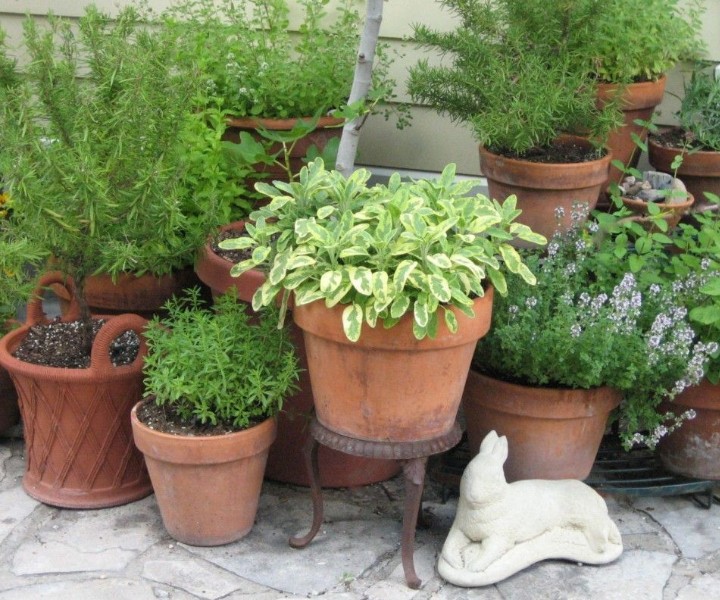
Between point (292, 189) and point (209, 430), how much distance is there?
77 centimetres

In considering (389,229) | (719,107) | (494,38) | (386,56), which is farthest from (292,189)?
(719,107)

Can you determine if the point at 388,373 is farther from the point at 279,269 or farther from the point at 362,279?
the point at 279,269

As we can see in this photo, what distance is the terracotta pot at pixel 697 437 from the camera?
345 centimetres

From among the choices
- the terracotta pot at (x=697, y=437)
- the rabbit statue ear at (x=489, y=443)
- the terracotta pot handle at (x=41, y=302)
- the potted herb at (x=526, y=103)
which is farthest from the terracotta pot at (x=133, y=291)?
the terracotta pot at (x=697, y=437)

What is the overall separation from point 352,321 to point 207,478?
772 millimetres

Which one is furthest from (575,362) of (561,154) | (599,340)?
(561,154)

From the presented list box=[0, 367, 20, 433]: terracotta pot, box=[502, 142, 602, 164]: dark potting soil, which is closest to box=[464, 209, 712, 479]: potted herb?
box=[502, 142, 602, 164]: dark potting soil

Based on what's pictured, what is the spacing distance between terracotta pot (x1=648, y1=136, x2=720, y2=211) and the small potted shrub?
1749 mm

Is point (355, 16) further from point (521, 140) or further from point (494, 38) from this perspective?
point (521, 140)

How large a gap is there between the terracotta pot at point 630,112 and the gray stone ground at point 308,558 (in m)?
1.34

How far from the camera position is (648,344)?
10.6 ft

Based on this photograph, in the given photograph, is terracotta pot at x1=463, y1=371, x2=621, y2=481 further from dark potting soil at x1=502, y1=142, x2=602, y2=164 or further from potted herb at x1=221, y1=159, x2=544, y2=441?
dark potting soil at x1=502, y1=142, x2=602, y2=164

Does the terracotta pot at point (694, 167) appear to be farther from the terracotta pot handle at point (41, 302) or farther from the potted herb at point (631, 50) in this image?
the terracotta pot handle at point (41, 302)

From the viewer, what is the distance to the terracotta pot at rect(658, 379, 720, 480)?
3451 mm
